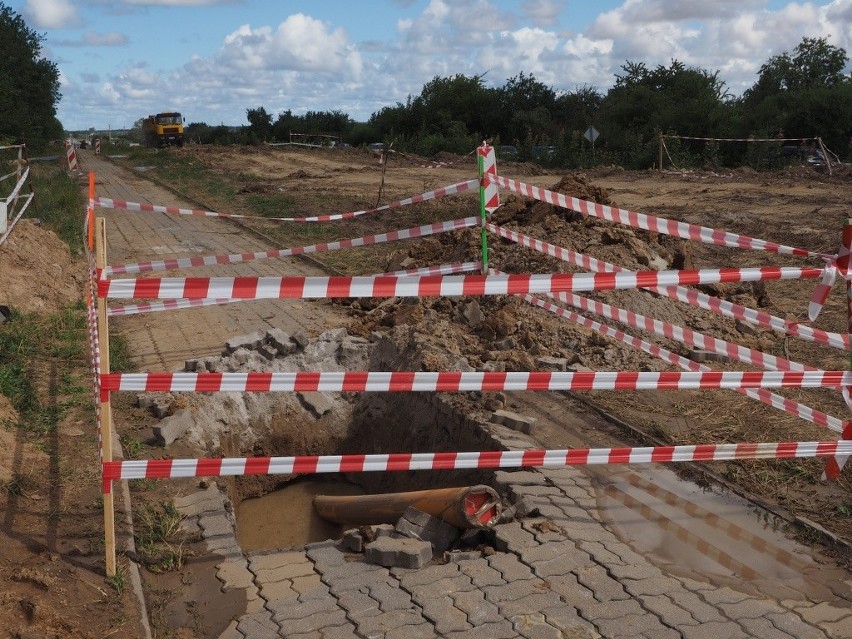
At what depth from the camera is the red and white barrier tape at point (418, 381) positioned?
4129mm

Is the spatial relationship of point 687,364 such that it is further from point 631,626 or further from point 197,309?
point 197,309

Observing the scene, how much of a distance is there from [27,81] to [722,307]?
61.0 m

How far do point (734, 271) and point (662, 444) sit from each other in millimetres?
1769

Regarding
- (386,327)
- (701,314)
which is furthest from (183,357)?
(701,314)

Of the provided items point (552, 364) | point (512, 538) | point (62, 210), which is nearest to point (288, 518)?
point (552, 364)

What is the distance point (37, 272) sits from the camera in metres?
10.9

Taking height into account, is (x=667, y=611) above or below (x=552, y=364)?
below

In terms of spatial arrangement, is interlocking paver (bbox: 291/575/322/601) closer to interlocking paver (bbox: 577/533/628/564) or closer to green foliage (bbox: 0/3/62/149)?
interlocking paver (bbox: 577/533/628/564)

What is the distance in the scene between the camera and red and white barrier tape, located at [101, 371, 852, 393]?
4129mm

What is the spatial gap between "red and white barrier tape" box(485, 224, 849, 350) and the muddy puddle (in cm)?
132

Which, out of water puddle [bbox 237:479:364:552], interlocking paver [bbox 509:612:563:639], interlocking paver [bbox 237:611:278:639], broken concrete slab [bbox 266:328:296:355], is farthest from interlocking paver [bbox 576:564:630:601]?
broken concrete slab [bbox 266:328:296:355]

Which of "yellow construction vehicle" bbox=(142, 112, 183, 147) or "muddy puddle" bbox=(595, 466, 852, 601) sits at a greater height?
"yellow construction vehicle" bbox=(142, 112, 183, 147)

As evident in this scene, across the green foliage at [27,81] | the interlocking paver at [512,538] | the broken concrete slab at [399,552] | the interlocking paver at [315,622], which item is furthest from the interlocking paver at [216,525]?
the green foliage at [27,81]

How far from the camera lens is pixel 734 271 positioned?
4719mm
